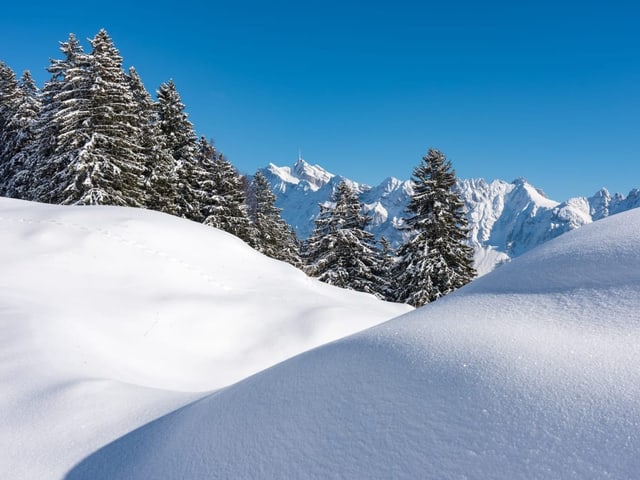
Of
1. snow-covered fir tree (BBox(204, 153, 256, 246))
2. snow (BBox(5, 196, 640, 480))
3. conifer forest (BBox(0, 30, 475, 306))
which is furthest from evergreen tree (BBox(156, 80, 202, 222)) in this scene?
snow (BBox(5, 196, 640, 480))

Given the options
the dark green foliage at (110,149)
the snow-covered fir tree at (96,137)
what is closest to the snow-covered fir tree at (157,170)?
the dark green foliage at (110,149)

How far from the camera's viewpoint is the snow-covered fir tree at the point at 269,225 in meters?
29.9

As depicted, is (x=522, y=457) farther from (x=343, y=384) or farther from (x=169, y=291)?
Answer: (x=169, y=291)

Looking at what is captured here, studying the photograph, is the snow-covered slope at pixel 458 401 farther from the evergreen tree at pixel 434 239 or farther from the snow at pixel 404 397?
the evergreen tree at pixel 434 239

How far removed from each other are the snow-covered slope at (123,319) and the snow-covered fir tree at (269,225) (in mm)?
19232

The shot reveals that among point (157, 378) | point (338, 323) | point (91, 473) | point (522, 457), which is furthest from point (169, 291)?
point (522, 457)

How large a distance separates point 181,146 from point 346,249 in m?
13.3

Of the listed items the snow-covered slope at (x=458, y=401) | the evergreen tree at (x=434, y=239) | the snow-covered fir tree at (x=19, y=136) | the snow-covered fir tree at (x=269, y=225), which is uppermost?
the snow-covered fir tree at (x=19, y=136)

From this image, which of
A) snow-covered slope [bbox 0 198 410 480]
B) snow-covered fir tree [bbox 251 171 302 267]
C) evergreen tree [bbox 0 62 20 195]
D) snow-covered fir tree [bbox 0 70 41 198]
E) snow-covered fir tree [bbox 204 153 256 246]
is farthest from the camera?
snow-covered fir tree [bbox 251 171 302 267]

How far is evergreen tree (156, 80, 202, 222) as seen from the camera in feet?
80.5

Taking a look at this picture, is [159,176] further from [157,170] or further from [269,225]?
[269,225]

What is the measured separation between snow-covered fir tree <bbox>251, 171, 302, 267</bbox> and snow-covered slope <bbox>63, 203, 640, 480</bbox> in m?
26.6

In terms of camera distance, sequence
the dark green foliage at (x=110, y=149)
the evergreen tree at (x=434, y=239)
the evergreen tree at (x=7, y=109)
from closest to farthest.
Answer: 1. the dark green foliage at (x=110, y=149)
2. the evergreen tree at (x=434, y=239)
3. the evergreen tree at (x=7, y=109)

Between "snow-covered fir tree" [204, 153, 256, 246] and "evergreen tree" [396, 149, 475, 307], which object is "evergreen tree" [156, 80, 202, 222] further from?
"evergreen tree" [396, 149, 475, 307]
